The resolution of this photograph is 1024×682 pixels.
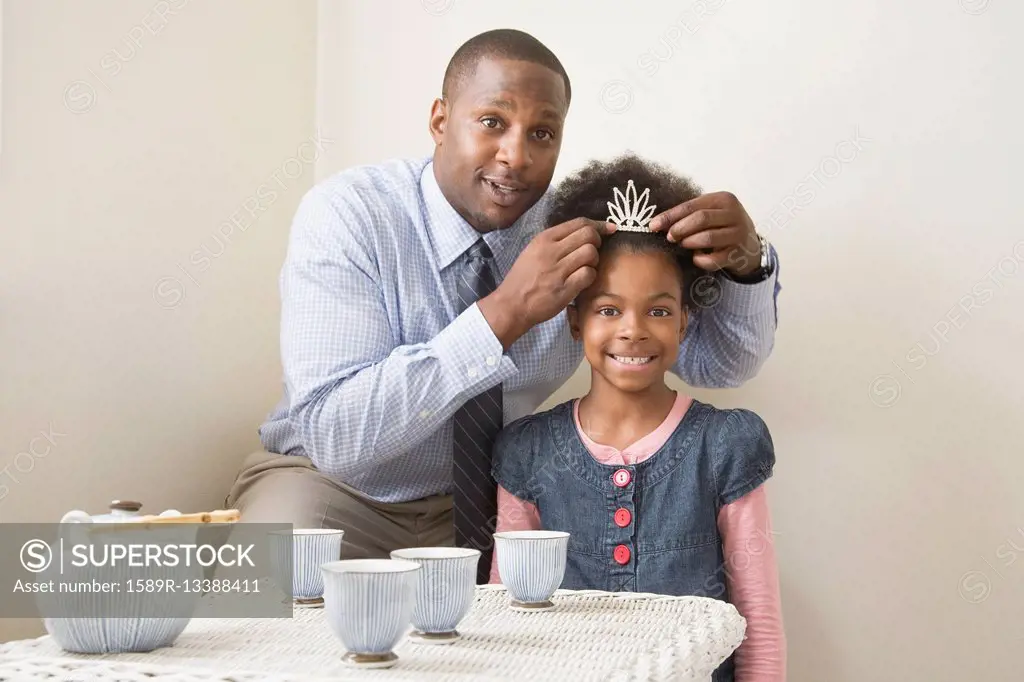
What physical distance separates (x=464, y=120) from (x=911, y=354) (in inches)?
40.1

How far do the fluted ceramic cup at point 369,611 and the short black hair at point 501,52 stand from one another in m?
1.17

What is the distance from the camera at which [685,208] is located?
157 centimetres

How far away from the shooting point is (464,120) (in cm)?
182

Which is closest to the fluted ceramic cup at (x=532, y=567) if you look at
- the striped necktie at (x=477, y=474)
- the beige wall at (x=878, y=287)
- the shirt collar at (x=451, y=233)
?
the striped necktie at (x=477, y=474)

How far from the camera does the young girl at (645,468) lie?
1.47 metres

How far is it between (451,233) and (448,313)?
154mm

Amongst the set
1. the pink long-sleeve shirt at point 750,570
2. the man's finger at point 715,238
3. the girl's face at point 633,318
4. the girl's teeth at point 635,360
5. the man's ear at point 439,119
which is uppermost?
the man's ear at point 439,119

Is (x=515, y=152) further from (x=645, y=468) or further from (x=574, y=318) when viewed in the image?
(x=645, y=468)

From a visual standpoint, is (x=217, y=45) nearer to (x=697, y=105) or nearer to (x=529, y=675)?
(x=697, y=105)

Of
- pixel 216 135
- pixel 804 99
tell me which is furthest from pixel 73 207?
pixel 804 99

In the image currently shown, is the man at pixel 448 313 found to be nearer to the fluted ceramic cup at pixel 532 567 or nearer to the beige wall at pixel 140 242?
the beige wall at pixel 140 242

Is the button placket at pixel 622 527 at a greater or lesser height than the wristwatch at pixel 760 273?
lesser

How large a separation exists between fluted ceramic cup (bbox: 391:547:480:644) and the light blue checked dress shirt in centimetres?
65

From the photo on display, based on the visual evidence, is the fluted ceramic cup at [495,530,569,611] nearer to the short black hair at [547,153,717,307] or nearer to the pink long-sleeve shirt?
the pink long-sleeve shirt
